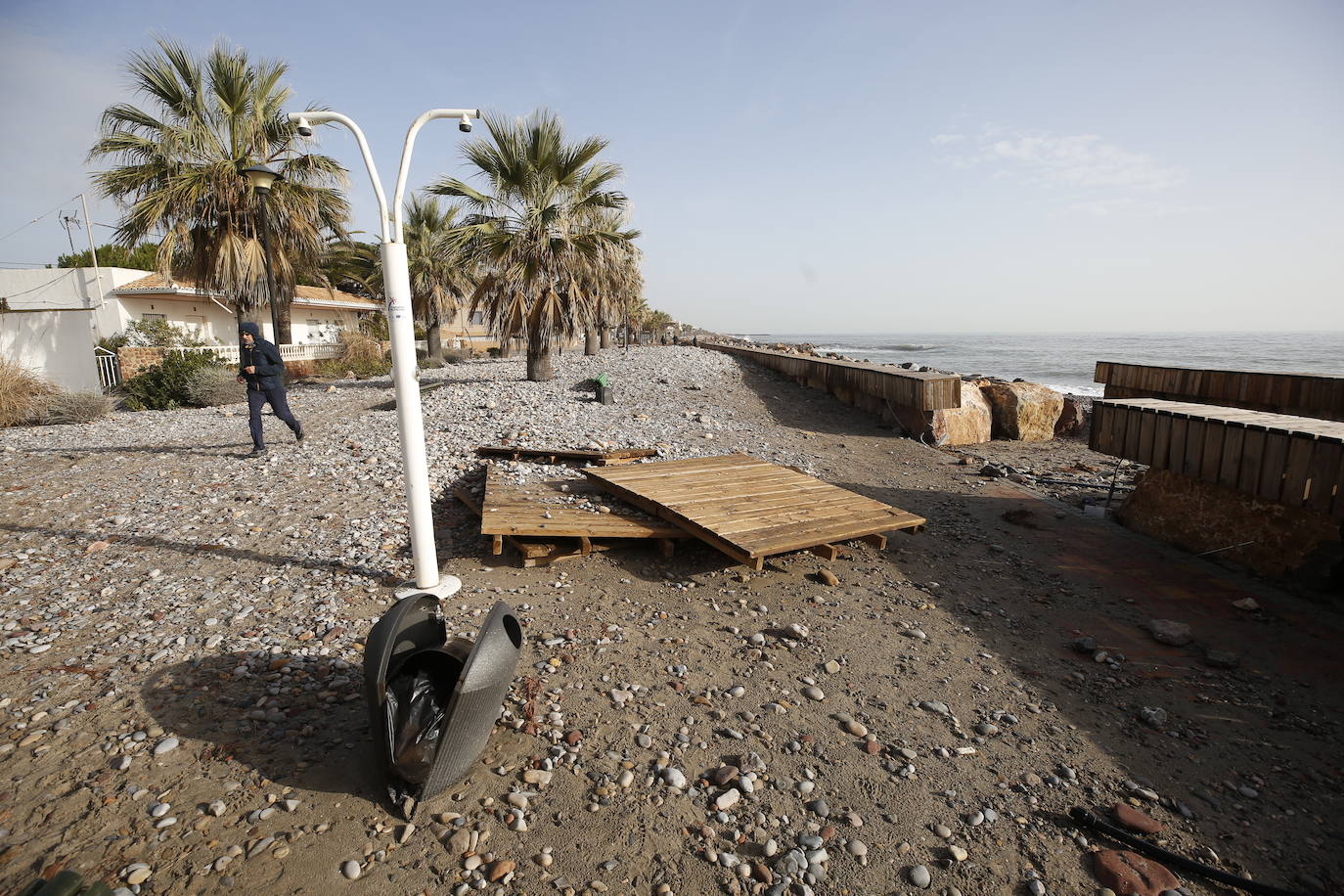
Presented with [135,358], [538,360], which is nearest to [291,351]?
[135,358]

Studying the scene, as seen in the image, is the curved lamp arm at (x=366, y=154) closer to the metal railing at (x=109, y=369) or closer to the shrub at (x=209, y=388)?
the shrub at (x=209, y=388)

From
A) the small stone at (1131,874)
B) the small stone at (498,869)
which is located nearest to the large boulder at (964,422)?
the small stone at (1131,874)

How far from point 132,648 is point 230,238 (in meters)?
13.4

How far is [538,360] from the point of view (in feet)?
46.1

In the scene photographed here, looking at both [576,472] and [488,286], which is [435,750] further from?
[488,286]

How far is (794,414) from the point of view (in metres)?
13.1

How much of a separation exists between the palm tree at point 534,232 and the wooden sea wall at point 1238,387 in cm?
1146

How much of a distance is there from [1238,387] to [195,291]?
29.9m

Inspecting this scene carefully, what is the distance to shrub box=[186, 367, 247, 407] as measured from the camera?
12.8 metres

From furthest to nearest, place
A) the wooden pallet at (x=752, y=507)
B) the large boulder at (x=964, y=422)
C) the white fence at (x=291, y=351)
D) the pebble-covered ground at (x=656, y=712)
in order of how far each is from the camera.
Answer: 1. the white fence at (x=291, y=351)
2. the large boulder at (x=964, y=422)
3. the wooden pallet at (x=752, y=507)
4. the pebble-covered ground at (x=656, y=712)

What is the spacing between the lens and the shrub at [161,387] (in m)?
12.7

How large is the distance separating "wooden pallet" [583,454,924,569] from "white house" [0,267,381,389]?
1496 cm

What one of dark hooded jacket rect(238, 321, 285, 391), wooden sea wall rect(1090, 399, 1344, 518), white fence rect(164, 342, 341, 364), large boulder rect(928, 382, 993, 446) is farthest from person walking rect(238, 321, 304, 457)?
large boulder rect(928, 382, 993, 446)

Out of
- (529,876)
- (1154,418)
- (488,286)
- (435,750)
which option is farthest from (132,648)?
(488,286)
